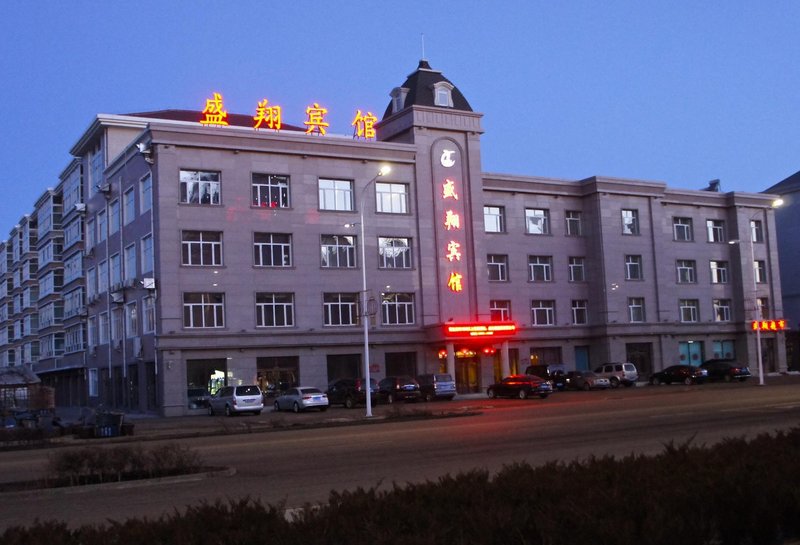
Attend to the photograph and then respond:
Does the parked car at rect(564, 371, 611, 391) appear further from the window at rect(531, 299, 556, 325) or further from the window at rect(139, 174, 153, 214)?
the window at rect(139, 174, 153, 214)

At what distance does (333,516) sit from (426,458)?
11.3 meters

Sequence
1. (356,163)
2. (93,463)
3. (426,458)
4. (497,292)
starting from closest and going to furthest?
(93,463) < (426,458) < (356,163) < (497,292)

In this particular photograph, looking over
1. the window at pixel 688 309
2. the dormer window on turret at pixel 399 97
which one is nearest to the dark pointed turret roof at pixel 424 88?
the dormer window on turret at pixel 399 97

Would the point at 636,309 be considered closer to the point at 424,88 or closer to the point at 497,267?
the point at 497,267

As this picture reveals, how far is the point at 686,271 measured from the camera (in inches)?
2867

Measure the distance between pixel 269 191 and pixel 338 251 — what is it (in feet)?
19.2

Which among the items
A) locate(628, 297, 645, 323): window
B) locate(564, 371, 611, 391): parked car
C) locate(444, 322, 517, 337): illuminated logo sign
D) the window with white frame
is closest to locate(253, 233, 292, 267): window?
the window with white frame

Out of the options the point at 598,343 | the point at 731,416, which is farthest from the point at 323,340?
the point at 731,416

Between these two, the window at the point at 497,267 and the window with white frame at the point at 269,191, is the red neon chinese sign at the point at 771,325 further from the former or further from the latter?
the window with white frame at the point at 269,191

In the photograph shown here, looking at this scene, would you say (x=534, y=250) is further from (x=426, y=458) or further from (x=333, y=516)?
(x=333, y=516)

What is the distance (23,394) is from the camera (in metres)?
53.4

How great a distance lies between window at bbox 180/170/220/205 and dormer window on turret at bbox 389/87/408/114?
15130 mm

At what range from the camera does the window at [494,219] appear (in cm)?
6353

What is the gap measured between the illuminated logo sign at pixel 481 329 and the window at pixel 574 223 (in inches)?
474
